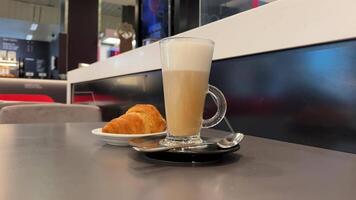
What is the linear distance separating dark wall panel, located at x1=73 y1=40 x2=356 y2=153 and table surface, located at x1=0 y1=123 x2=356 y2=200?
0.06 meters

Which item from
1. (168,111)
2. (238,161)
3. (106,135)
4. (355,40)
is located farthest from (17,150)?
(355,40)

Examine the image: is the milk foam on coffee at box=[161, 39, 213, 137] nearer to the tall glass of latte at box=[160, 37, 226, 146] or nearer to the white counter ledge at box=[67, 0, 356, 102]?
the tall glass of latte at box=[160, 37, 226, 146]

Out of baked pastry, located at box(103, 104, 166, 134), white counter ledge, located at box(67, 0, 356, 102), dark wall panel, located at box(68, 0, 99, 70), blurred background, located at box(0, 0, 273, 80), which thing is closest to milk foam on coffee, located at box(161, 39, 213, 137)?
baked pastry, located at box(103, 104, 166, 134)

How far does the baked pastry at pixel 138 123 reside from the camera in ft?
2.17

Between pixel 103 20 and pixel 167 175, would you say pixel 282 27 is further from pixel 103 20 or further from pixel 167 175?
pixel 103 20

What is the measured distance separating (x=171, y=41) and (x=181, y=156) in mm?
207

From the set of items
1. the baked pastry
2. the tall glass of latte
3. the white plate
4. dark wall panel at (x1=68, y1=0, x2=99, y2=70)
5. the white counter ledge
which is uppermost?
dark wall panel at (x1=68, y1=0, x2=99, y2=70)

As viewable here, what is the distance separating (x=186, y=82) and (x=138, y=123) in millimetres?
156

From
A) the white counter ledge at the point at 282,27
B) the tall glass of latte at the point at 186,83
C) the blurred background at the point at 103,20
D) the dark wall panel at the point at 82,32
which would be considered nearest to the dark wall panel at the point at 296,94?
the white counter ledge at the point at 282,27

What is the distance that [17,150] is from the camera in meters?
0.57

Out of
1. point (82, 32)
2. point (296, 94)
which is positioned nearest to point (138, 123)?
point (296, 94)

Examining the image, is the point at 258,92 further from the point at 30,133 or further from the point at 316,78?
the point at 30,133

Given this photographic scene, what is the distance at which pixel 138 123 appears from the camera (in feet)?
2.20

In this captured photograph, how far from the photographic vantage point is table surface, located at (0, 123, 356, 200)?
325 mm
